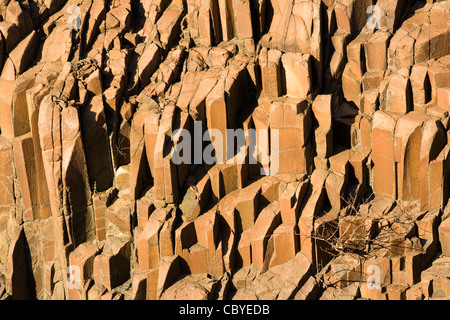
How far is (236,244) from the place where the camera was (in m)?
26.0

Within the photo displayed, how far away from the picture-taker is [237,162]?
2627 cm

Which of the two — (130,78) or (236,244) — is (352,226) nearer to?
(236,244)

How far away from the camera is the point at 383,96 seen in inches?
1053

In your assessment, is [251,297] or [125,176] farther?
[125,176]

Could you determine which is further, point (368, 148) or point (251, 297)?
point (368, 148)

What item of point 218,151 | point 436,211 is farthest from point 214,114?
point 436,211

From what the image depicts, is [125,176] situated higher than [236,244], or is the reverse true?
[125,176]

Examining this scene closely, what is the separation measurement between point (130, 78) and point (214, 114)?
319 centimetres

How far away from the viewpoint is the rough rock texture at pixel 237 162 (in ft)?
84.2

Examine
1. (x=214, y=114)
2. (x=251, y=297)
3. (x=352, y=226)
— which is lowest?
(x=251, y=297)

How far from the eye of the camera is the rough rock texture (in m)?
25.7

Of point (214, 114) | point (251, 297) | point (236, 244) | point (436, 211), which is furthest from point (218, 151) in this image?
point (436, 211)

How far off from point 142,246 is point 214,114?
4.48 metres

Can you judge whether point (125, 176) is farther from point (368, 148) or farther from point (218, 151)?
point (368, 148)
